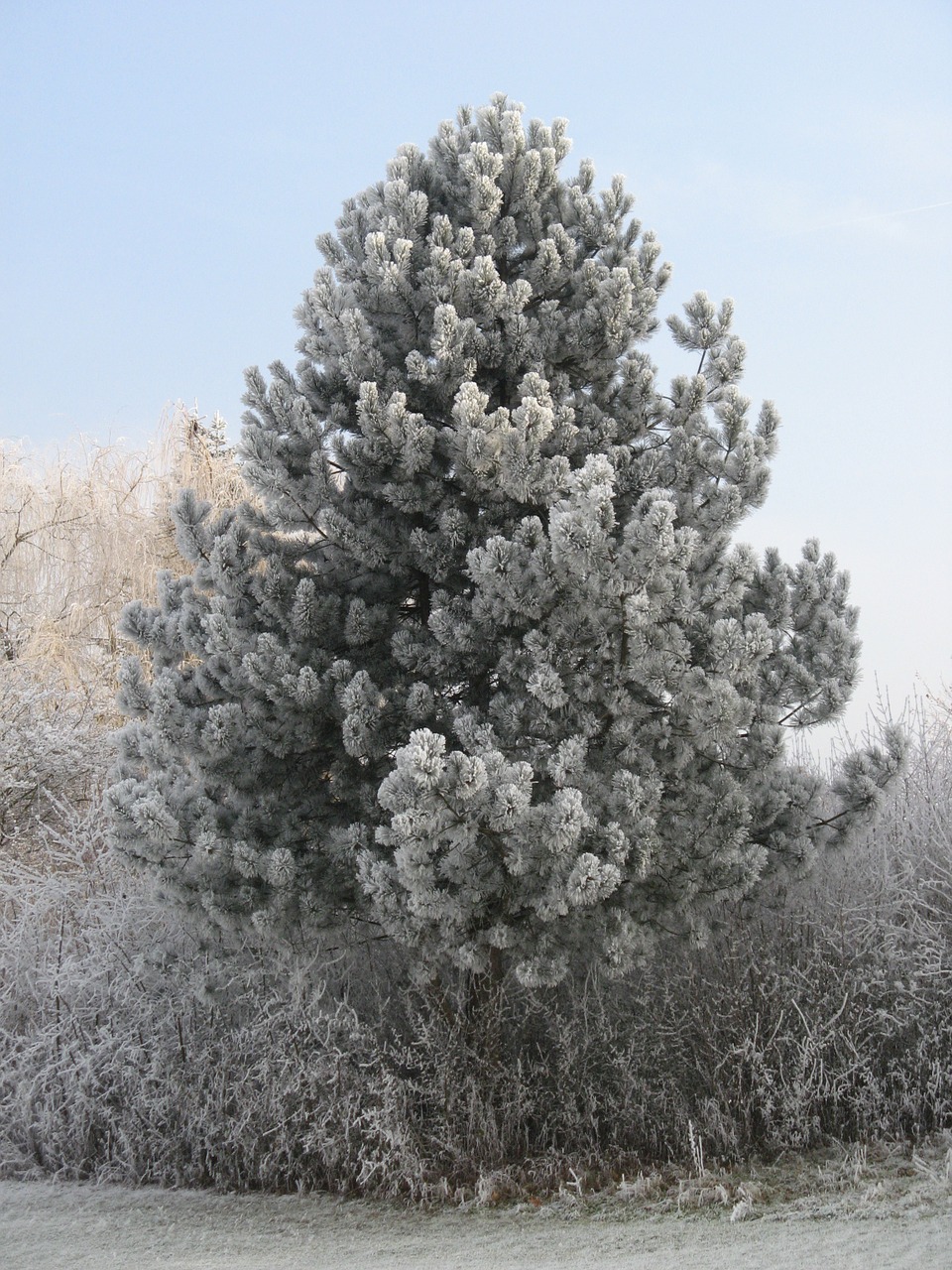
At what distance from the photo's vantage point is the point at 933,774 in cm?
887

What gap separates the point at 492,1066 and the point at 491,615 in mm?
2402

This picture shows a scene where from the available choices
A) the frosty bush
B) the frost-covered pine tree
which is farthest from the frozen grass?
the frosty bush

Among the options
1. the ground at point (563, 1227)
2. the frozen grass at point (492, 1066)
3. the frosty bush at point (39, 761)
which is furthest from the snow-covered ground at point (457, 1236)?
the frosty bush at point (39, 761)

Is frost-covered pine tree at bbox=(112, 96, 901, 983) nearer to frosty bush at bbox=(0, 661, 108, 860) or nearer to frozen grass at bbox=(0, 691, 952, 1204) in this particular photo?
frozen grass at bbox=(0, 691, 952, 1204)

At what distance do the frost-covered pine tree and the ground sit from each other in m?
1.20

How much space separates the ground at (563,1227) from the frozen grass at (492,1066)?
0.18 m

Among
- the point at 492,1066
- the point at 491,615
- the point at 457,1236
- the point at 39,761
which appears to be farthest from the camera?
the point at 39,761

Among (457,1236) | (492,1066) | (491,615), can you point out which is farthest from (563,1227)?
(491,615)

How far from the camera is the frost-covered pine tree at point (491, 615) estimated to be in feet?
16.0

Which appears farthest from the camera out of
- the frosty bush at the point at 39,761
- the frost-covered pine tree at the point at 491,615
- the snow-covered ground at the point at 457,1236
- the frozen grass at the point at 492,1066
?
the frosty bush at the point at 39,761

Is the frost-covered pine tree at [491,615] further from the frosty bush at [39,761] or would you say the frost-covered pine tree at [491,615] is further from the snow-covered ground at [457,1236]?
the frosty bush at [39,761]

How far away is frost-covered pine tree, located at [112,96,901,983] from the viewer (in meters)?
4.86

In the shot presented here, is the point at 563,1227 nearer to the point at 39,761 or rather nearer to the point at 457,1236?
the point at 457,1236

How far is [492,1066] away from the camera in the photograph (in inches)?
220
